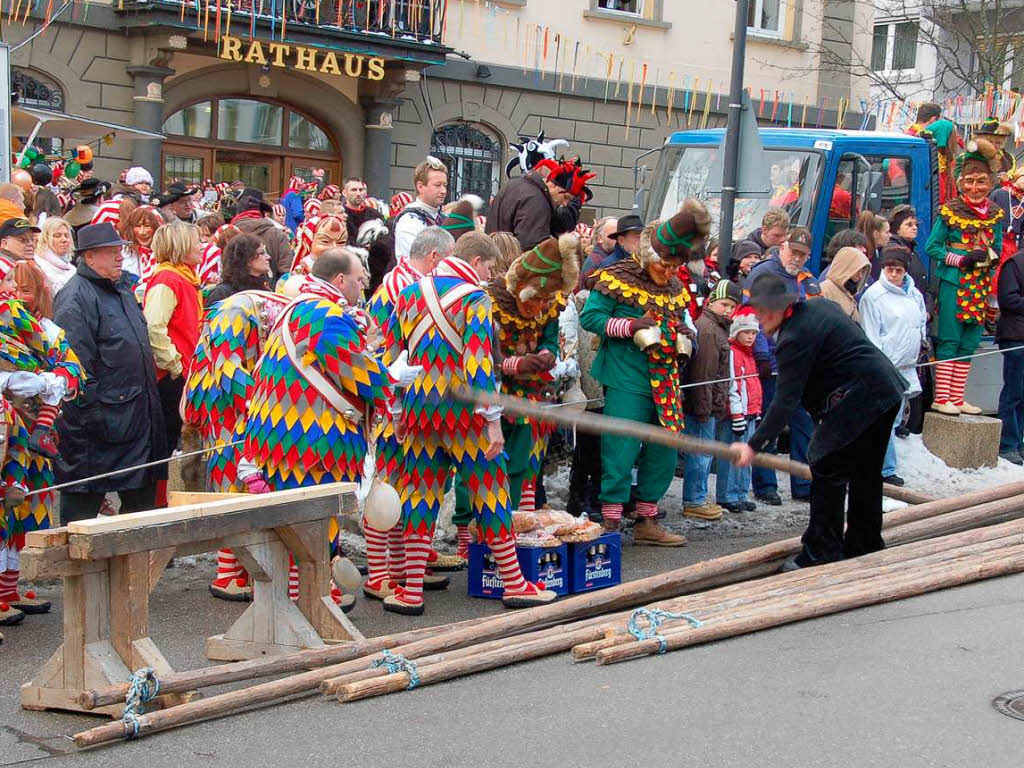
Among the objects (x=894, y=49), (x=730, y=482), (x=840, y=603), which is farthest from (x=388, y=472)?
(x=894, y=49)

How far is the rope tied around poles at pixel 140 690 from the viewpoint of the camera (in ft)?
19.3

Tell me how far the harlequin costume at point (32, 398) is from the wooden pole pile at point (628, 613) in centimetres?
189

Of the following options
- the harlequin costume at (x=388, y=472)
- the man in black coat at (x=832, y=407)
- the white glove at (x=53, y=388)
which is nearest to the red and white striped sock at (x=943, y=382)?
the man in black coat at (x=832, y=407)

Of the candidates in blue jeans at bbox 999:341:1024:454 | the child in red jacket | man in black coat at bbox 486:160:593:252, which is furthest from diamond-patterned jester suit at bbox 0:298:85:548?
blue jeans at bbox 999:341:1024:454

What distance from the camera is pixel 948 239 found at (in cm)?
1338

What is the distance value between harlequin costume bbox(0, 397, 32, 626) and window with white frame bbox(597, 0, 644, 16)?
19823mm

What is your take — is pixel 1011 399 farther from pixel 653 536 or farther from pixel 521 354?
pixel 521 354

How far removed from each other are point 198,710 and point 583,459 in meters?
4.90

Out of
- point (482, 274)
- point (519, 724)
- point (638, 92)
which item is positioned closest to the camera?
point (519, 724)

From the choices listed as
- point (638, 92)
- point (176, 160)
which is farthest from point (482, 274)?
point (638, 92)

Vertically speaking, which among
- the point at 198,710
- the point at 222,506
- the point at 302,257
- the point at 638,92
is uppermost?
the point at 638,92

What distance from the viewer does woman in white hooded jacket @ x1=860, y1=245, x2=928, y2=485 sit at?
12062mm

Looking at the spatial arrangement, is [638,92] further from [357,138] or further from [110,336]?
[110,336]

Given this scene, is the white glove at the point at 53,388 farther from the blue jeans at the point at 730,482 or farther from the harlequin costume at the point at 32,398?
the blue jeans at the point at 730,482
